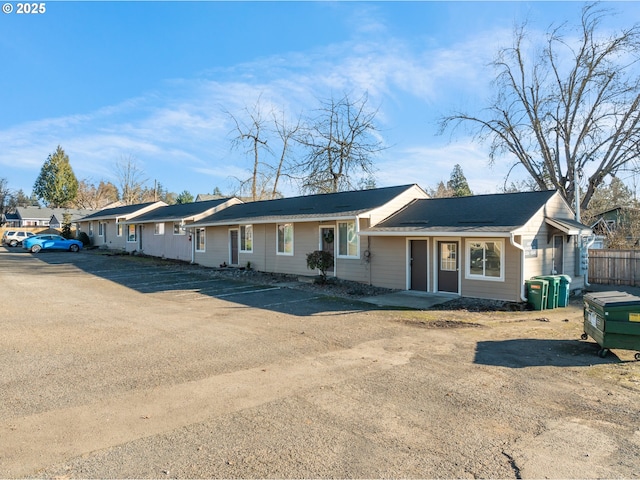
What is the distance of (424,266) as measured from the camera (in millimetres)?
Answer: 14156

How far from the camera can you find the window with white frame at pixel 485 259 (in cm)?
1239

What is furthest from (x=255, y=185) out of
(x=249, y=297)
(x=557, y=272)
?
(x=557, y=272)

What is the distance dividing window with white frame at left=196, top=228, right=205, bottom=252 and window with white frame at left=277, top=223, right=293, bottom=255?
22.6ft

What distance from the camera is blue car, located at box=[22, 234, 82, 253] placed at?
3111 cm

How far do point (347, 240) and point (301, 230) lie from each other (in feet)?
7.79

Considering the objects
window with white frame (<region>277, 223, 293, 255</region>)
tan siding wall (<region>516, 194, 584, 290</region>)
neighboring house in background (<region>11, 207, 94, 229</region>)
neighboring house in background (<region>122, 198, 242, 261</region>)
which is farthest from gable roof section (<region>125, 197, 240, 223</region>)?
neighboring house in background (<region>11, 207, 94, 229</region>)

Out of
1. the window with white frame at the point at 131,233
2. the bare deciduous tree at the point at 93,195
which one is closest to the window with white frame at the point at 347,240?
the window with white frame at the point at 131,233

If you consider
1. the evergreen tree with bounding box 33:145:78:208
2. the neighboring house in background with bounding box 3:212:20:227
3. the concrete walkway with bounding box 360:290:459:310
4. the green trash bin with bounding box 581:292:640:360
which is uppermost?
the evergreen tree with bounding box 33:145:78:208

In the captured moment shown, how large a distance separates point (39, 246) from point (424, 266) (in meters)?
30.0

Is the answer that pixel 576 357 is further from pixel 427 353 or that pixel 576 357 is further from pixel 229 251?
pixel 229 251

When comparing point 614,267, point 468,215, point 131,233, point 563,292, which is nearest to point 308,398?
point 563,292

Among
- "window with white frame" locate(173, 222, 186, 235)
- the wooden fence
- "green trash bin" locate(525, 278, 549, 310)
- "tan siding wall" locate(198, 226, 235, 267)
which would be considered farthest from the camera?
"window with white frame" locate(173, 222, 186, 235)

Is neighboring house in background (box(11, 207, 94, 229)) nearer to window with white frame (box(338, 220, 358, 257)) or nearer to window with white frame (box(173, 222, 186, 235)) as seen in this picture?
window with white frame (box(173, 222, 186, 235))

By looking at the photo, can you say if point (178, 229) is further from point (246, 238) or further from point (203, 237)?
point (246, 238)
